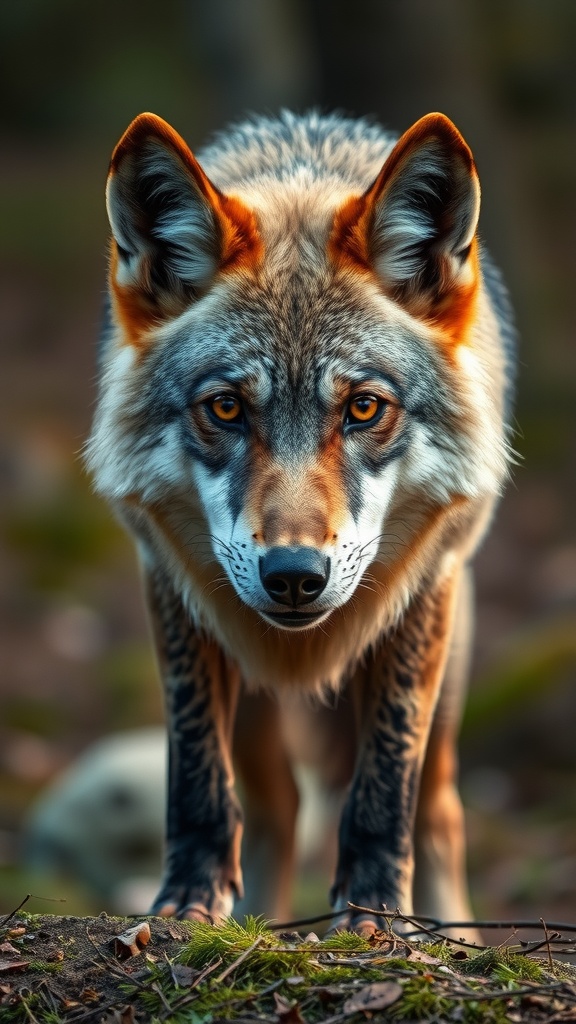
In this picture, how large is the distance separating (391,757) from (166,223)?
2007 millimetres

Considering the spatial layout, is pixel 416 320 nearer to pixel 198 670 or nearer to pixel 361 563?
pixel 361 563

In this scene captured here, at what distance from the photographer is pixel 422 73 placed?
1273 cm

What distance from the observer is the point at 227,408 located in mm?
4180

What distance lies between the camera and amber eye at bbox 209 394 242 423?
164 inches

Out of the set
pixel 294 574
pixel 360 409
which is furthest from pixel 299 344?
pixel 294 574

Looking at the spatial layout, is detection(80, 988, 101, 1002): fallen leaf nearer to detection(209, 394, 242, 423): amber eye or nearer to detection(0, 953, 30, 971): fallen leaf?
detection(0, 953, 30, 971): fallen leaf

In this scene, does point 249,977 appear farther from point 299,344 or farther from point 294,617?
point 299,344

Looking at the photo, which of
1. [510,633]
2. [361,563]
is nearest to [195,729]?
[361,563]

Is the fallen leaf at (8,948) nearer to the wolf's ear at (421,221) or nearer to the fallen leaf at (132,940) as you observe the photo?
the fallen leaf at (132,940)

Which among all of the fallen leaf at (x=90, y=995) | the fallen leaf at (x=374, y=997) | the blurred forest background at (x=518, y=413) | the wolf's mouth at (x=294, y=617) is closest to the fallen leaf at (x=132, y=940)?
the fallen leaf at (x=90, y=995)

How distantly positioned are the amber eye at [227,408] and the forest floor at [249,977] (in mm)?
1512

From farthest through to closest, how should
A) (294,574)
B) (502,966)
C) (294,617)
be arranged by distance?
(294,617), (294,574), (502,966)

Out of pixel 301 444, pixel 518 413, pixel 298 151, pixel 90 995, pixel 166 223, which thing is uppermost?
pixel 518 413

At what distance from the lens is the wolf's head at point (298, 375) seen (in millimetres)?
4031
